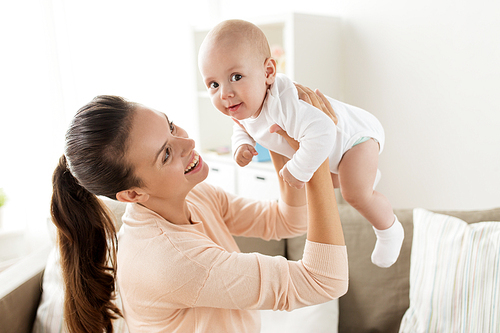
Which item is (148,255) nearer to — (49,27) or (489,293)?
(489,293)

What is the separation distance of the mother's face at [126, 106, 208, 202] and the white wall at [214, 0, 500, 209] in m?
A: 1.71

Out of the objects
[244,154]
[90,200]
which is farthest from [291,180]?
[90,200]

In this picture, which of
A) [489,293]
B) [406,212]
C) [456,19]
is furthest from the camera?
[456,19]

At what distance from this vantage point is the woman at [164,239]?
0.97 meters

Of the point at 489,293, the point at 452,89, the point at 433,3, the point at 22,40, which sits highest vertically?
the point at 433,3

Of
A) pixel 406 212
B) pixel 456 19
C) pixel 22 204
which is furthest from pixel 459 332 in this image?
pixel 22 204

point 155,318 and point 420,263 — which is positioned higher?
point 155,318

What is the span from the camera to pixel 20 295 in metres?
1.49

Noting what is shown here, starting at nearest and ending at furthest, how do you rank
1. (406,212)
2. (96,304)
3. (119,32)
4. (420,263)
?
(96,304) < (420,263) < (406,212) < (119,32)

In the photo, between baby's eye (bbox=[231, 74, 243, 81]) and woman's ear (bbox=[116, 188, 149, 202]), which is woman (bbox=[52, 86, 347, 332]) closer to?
woman's ear (bbox=[116, 188, 149, 202])

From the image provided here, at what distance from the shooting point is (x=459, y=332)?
1.50 meters

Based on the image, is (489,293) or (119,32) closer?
(489,293)

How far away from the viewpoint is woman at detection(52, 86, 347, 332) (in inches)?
38.0

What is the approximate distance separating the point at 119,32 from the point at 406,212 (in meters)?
2.21
